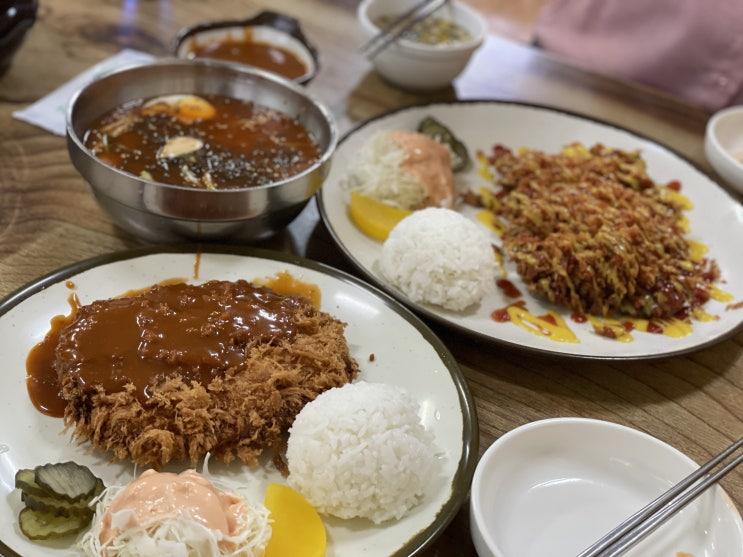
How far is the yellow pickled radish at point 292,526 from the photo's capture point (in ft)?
5.71

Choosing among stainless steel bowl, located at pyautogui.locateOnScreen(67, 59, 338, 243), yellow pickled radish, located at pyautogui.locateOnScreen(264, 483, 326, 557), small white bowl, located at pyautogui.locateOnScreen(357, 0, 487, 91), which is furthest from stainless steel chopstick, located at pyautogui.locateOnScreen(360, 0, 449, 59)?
yellow pickled radish, located at pyautogui.locateOnScreen(264, 483, 326, 557)

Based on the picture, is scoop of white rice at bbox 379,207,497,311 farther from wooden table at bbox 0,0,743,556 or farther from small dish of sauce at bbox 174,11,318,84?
small dish of sauce at bbox 174,11,318,84

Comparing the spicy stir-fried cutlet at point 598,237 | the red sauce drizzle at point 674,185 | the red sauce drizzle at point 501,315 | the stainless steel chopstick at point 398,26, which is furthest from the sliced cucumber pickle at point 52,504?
the red sauce drizzle at point 674,185

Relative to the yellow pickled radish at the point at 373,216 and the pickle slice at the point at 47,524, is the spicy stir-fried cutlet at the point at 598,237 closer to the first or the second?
Result: the yellow pickled radish at the point at 373,216

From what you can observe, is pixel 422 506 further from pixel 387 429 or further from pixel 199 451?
pixel 199 451

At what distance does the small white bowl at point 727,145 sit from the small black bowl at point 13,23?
3487 mm

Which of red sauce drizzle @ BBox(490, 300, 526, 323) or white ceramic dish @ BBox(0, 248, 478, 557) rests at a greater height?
white ceramic dish @ BBox(0, 248, 478, 557)

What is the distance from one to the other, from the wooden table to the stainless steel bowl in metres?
0.30

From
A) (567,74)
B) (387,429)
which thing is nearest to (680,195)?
(567,74)

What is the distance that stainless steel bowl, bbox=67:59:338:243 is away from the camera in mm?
2441

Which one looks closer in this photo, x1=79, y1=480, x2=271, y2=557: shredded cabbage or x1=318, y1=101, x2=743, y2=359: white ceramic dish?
x1=79, y1=480, x2=271, y2=557: shredded cabbage

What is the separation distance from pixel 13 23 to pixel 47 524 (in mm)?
2505

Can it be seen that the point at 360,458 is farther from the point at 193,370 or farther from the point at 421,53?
the point at 421,53

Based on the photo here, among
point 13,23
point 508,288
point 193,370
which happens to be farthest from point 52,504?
point 13,23
